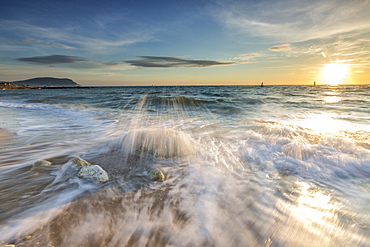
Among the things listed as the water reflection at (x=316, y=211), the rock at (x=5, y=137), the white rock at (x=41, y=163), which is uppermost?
the white rock at (x=41, y=163)

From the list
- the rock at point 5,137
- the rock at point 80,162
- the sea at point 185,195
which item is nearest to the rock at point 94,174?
the sea at point 185,195

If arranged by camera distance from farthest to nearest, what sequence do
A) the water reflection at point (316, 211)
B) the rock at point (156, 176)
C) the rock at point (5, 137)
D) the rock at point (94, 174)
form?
the rock at point (5, 137), the rock at point (156, 176), the rock at point (94, 174), the water reflection at point (316, 211)

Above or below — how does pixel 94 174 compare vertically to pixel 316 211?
above

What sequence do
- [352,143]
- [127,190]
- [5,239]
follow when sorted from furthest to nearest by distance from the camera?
[352,143]
[127,190]
[5,239]

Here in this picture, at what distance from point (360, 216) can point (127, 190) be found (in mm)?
3245

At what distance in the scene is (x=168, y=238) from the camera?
83.2 inches

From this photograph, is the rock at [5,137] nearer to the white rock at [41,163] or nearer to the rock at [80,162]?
the white rock at [41,163]

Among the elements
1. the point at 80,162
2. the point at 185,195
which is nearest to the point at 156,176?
the point at 185,195

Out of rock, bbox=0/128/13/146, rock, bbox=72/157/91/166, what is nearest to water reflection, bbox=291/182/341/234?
rock, bbox=72/157/91/166

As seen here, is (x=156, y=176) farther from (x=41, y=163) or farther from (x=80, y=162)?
Result: (x=41, y=163)

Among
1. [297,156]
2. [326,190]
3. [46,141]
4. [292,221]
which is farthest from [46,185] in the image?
[297,156]

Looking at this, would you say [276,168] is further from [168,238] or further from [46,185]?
[46,185]

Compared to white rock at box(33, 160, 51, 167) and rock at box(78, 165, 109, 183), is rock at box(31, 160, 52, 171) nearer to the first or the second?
white rock at box(33, 160, 51, 167)

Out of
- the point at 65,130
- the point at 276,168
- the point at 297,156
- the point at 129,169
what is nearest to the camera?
the point at 129,169
